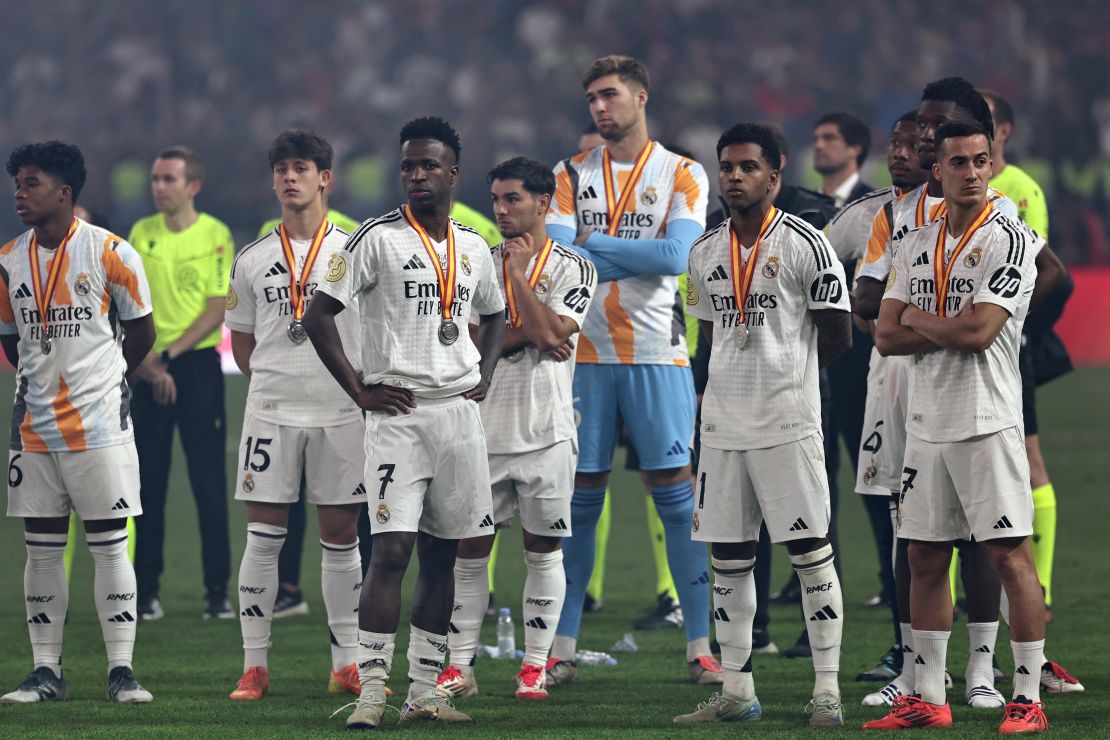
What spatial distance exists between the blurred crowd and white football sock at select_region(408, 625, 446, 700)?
13475mm

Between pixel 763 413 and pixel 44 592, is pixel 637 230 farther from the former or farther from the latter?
pixel 44 592

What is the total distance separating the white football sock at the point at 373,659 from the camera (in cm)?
558

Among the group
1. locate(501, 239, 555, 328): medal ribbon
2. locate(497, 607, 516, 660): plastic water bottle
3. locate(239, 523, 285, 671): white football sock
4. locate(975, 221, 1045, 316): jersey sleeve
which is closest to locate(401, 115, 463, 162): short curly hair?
locate(501, 239, 555, 328): medal ribbon

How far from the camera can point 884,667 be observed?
6656 millimetres

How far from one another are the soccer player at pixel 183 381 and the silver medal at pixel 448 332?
327cm

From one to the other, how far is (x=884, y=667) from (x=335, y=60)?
1664cm

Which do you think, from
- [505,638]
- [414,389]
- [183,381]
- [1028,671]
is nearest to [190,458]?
[183,381]

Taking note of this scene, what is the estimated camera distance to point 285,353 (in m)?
6.53

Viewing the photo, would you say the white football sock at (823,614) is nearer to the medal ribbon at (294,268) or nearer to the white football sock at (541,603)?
the white football sock at (541,603)

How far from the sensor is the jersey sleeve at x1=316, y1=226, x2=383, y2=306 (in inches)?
222

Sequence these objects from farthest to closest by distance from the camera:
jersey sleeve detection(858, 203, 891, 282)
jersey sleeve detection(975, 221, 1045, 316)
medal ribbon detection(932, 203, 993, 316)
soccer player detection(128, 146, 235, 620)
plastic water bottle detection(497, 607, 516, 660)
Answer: soccer player detection(128, 146, 235, 620) < plastic water bottle detection(497, 607, 516, 660) < jersey sleeve detection(858, 203, 891, 282) < medal ribbon detection(932, 203, 993, 316) < jersey sleeve detection(975, 221, 1045, 316)

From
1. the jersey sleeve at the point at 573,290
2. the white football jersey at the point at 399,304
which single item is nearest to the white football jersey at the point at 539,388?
the jersey sleeve at the point at 573,290

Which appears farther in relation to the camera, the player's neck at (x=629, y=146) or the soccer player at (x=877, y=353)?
the player's neck at (x=629, y=146)

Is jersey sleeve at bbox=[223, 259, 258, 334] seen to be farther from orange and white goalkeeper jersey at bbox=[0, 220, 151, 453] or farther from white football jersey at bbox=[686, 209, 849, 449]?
white football jersey at bbox=[686, 209, 849, 449]
